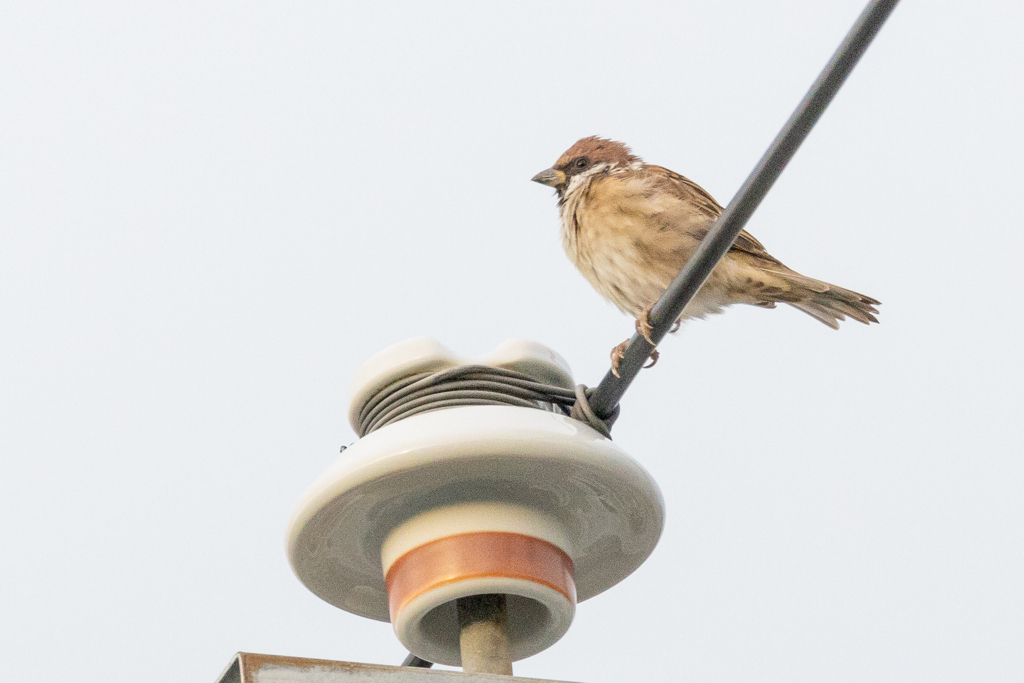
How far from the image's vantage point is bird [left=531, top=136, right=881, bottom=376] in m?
3.67

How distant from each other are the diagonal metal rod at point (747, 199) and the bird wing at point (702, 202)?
1955mm

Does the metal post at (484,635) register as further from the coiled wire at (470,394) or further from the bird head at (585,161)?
the bird head at (585,161)

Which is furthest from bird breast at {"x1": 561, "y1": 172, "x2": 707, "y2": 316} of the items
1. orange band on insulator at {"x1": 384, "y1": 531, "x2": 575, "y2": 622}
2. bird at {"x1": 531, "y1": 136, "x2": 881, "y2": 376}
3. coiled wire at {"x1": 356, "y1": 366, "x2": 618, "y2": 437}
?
orange band on insulator at {"x1": 384, "y1": 531, "x2": 575, "y2": 622}

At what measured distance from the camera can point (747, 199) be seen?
1.58 meters

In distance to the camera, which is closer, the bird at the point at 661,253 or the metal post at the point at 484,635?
the metal post at the point at 484,635

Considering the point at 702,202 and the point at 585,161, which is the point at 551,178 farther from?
the point at 702,202

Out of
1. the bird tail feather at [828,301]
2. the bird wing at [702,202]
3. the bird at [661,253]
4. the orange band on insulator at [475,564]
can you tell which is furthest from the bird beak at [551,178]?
the orange band on insulator at [475,564]

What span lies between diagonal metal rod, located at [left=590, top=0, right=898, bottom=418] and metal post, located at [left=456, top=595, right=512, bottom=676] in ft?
1.16

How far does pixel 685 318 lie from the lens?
13.2 ft

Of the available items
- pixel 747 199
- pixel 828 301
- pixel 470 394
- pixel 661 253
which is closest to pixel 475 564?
pixel 470 394

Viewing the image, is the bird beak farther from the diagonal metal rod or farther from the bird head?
the diagonal metal rod

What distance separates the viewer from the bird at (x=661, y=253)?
3.67 m

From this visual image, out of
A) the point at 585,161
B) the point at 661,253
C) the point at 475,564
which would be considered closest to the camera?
the point at 475,564

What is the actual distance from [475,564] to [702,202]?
7.64 feet
